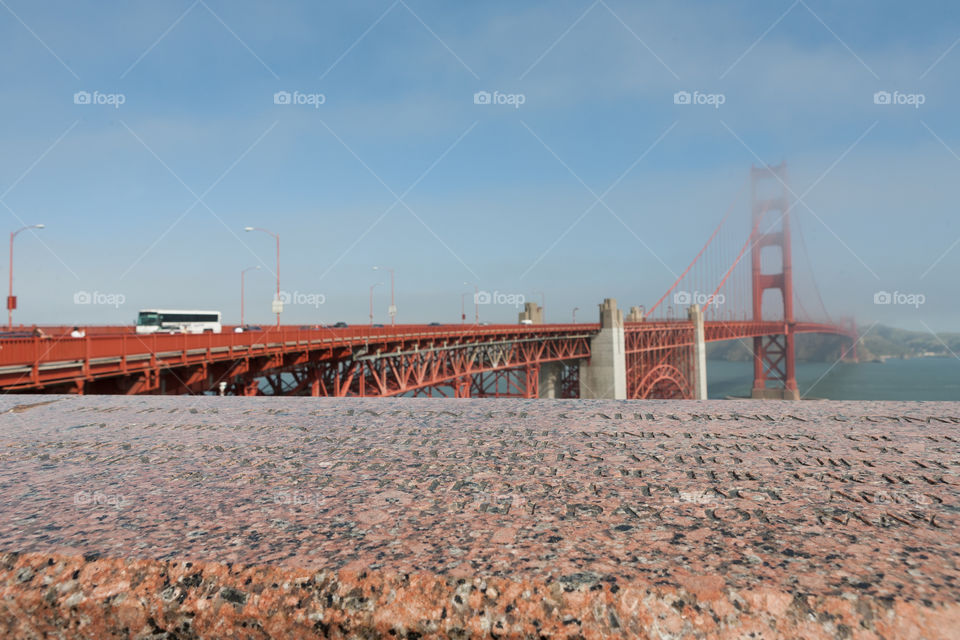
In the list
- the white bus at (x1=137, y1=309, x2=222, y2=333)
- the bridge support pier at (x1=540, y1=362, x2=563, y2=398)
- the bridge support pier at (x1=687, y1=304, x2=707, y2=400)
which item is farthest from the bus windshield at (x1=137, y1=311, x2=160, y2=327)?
the bridge support pier at (x1=687, y1=304, x2=707, y2=400)

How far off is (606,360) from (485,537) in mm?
53817

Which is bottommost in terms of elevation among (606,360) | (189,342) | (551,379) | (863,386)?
(863,386)

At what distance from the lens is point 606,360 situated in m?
54.4

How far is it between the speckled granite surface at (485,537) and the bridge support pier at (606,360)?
51.0 meters

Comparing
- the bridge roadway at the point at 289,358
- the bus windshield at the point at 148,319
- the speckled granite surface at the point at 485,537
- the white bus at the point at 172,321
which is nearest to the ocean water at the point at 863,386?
the bridge roadway at the point at 289,358

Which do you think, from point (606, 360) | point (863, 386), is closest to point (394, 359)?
point (606, 360)

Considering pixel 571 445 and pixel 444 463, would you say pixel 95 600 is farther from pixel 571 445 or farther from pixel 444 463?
pixel 571 445

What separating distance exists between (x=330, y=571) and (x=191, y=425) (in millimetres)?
3487

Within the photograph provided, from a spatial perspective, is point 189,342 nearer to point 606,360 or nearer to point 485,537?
point 485,537

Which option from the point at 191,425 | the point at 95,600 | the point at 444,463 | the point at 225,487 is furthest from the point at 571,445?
the point at 191,425

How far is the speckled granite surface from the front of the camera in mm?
1542

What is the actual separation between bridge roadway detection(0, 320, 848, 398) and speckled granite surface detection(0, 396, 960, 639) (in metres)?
12.4

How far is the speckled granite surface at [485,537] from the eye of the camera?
5.06ft

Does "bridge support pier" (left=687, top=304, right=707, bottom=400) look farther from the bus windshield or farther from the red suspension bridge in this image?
the bus windshield
